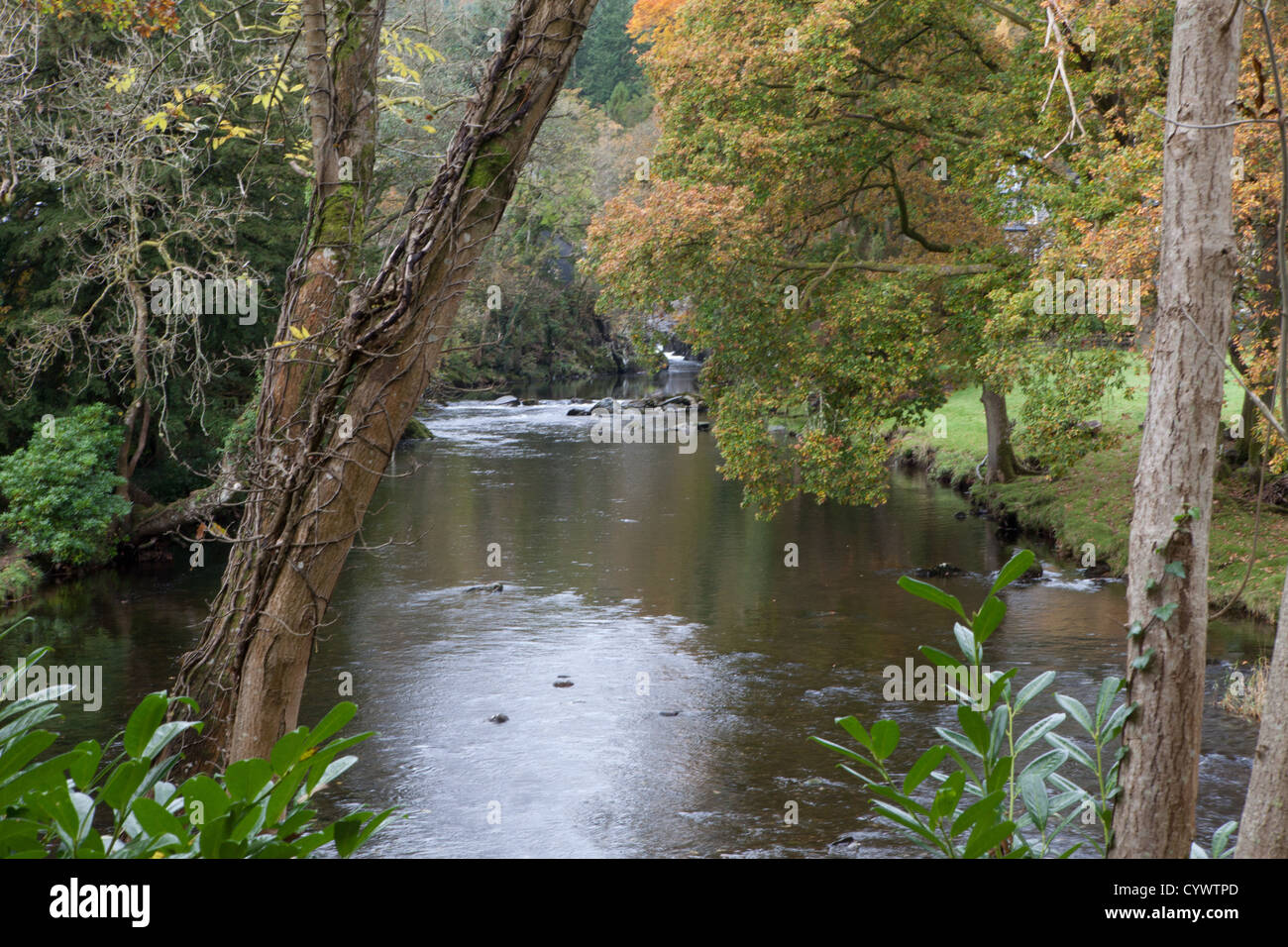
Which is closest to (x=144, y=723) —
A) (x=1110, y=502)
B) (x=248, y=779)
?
(x=248, y=779)

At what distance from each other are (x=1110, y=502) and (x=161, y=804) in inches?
746

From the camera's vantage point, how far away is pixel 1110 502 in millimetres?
18438

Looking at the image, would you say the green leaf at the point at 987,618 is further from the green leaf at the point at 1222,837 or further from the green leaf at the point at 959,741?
the green leaf at the point at 1222,837

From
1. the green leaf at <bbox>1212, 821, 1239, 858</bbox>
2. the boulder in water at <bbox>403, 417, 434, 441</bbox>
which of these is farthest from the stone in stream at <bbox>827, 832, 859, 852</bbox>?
the boulder in water at <bbox>403, 417, 434, 441</bbox>

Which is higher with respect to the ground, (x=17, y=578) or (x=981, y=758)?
(x=981, y=758)

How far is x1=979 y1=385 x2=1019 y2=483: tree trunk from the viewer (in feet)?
70.4

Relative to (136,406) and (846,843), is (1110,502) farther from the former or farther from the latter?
(136,406)

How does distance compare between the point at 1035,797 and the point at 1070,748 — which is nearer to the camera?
the point at 1035,797

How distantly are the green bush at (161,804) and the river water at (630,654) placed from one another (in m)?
5.80

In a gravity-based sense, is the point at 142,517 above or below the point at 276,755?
below

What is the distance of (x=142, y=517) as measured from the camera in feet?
63.9
